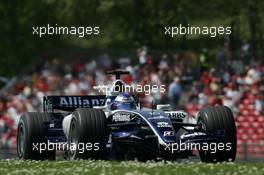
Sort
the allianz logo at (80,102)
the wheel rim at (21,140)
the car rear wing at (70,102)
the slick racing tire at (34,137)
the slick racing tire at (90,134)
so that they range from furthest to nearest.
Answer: the allianz logo at (80,102) → the car rear wing at (70,102) → the wheel rim at (21,140) → the slick racing tire at (34,137) → the slick racing tire at (90,134)

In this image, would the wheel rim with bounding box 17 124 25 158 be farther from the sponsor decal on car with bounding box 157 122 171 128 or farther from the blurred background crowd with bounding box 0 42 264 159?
the blurred background crowd with bounding box 0 42 264 159

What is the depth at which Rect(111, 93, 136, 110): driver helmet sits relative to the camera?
2133cm

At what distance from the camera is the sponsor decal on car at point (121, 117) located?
20641mm

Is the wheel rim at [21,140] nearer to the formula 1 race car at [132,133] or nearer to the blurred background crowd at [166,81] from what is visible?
the formula 1 race car at [132,133]

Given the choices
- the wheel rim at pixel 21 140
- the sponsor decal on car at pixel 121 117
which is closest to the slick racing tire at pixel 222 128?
the sponsor decal on car at pixel 121 117

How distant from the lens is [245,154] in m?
30.0

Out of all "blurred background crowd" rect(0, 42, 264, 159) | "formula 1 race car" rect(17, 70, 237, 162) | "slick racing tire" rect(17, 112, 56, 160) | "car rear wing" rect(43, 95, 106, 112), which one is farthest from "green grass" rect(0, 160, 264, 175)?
"blurred background crowd" rect(0, 42, 264, 159)

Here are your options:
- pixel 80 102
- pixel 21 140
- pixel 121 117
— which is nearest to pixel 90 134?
pixel 121 117

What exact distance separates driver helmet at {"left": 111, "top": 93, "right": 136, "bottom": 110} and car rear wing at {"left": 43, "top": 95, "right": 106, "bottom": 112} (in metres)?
1.67

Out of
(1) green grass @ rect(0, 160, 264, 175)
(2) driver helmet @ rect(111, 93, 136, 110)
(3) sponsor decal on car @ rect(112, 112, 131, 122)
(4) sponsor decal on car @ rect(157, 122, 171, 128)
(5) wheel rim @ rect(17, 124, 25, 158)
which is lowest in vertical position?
(1) green grass @ rect(0, 160, 264, 175)

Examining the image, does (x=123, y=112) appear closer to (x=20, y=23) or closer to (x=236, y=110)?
(x=236, y=110)

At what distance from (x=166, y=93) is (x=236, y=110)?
2.97 metres

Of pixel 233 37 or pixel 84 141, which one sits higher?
pixel 233 37

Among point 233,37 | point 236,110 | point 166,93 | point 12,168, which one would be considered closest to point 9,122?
point 166,93
